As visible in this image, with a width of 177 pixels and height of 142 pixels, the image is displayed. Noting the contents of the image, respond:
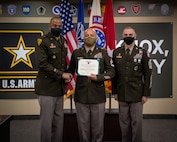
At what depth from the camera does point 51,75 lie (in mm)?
3295

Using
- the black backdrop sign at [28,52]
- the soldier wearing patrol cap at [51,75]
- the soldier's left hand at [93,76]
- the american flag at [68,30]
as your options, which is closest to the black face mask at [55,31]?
the soldier wearing patrol cap at [51,75]

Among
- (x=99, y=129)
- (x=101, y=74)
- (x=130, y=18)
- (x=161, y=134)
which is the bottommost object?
(x=161, y=134)

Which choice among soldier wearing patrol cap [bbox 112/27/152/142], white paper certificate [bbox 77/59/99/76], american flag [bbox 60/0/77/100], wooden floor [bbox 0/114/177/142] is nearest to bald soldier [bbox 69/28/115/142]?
white paper certificate [bbox 77/59/99/76]

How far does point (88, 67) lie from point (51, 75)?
0.42 metres

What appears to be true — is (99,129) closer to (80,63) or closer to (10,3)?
(80,63)

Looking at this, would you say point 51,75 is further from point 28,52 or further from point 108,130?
point 28,52

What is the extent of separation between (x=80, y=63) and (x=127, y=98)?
68 cm

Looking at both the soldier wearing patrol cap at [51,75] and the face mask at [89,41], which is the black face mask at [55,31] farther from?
the face mask at [89,41]

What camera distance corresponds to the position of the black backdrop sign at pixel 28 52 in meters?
5.78

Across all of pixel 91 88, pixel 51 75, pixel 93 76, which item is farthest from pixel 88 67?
pixel 51 75

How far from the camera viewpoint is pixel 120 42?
230 inches

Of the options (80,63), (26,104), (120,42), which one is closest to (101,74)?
(80,63)

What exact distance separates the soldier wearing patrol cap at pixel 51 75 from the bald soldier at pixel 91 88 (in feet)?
0.59

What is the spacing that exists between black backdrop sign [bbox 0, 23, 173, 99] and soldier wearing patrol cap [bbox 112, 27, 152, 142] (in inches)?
94.4
